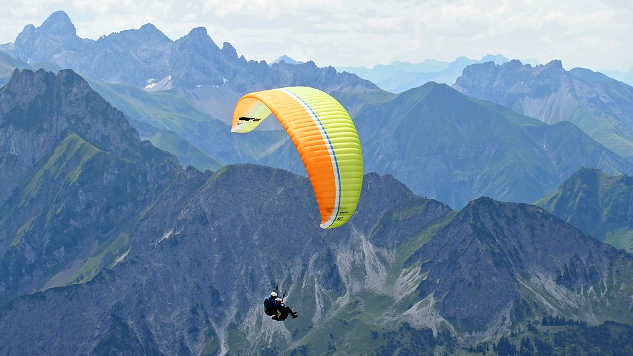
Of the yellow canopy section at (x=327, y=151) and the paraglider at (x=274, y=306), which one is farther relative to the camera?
the yellow canopy section at (x=327, y=151)

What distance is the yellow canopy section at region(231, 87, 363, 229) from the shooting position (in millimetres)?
107188

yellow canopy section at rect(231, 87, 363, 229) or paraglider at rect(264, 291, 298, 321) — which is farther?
yellow canopy section at rect(231, 87, 363, 229)

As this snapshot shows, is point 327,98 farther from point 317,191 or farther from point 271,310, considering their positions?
point 271,310

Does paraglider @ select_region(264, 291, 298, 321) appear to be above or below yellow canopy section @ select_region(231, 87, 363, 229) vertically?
below

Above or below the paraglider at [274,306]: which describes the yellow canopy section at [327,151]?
above

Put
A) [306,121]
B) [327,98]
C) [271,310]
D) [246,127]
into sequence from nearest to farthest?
1. [271,310]
2. [306,121]
3. [327,98]
4. [246,127]

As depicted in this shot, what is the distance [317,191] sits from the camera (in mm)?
107312

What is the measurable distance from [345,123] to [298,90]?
15846 mm

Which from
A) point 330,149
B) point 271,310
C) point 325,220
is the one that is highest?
point 330,149

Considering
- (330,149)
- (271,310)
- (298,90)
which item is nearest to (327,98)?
(298,90)

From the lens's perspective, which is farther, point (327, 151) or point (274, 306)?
point (327, 151)

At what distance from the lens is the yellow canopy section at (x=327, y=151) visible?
107188 millimetres

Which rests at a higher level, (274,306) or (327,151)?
(327,151)

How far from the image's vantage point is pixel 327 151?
358ft
